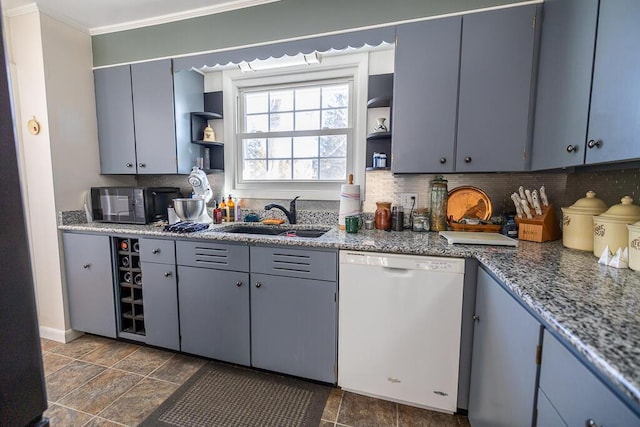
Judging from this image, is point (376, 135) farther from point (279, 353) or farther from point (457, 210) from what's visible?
point (279, 353)

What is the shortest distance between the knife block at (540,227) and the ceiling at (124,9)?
2182 millimetres

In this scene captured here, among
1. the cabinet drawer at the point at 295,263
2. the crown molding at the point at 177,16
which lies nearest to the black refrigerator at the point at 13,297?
the cabinet drawer at the point at 295,263

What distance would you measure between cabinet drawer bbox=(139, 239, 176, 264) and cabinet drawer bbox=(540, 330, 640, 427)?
202 cm

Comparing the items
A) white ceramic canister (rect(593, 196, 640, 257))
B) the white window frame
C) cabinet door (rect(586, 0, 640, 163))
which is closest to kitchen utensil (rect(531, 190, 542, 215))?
white ceramic canister (rect(593, 196, 640, 257))

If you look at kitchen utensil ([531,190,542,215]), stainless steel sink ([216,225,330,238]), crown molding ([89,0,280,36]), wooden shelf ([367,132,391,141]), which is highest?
crown molding ([89,0,280,36])

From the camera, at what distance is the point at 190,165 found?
243 centimetres

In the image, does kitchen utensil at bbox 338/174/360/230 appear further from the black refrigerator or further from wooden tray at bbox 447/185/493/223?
the black refrigerator

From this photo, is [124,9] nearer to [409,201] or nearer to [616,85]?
[409,201]

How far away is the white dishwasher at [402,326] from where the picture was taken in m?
1.46

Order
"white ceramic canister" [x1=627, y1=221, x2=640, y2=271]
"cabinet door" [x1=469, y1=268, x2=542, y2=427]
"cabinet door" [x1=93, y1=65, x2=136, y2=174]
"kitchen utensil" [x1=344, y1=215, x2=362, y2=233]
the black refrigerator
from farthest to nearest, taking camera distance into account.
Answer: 1. "cabinet door" [x1=93, y1=65, x2=136, y2=174]
2. "kitchen utensil" [x1=344, y1=215, x2=362, y2=233]
3. "white ceramic canister" [x1=627, y1=221, x2=640, y2=271]
4. "cabinet door" [x1=469, y1=268, x2=542, y2=427]
5. the black refrigerator

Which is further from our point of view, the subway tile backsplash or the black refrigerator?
the subway tile backsplash

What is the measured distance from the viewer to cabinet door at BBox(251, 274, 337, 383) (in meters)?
1.66

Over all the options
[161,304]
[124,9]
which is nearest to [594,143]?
[161,304]

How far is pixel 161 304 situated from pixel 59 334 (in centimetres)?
105
